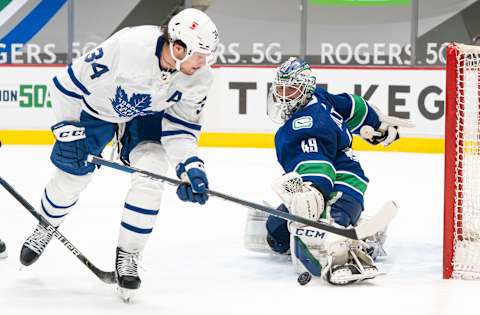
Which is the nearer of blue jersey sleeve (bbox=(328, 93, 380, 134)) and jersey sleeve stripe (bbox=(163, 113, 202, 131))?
jersey sleeve stripe (bbox=(163, 113, 202, 131))

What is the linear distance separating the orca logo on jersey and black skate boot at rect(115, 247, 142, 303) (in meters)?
0.75

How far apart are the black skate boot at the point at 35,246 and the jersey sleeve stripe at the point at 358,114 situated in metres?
1.22

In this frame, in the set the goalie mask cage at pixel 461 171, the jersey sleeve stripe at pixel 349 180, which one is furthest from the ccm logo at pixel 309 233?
the goalie mask cage at pixel 461 171

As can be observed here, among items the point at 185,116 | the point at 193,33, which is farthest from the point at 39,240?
the point at 193,33

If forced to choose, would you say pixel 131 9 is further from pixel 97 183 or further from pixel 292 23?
pixel 97 183

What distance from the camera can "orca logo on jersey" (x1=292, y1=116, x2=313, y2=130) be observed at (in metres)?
3.36

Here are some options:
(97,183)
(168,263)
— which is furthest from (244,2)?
(168,263)

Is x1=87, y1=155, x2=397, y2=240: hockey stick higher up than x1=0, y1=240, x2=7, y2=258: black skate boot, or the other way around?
x1=87, y1=155, x2=397, y2=240: hockey stick

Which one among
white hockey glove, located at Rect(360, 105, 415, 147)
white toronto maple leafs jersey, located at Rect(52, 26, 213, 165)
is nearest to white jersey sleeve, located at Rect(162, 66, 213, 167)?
white toronto maple leafs jersey, located at Rect(52, 26, 213, 165)

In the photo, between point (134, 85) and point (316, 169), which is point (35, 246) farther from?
point (316, 169)

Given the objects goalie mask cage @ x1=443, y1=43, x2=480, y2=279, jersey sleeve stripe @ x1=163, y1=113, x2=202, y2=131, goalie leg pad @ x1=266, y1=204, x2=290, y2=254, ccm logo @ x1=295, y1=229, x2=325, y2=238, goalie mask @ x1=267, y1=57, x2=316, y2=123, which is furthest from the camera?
goalie leg pad @ x1=266, y1=204, x2=290, y2=254

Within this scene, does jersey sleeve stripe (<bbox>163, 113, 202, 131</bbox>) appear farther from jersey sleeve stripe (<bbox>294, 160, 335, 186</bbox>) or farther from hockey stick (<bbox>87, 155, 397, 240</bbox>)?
jersey sleeve stripe (<bbox>294, 160, 335, 186</bbox>)

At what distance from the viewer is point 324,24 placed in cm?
821

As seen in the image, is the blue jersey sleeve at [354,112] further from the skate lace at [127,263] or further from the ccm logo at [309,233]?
the skate lace at [127,263]
